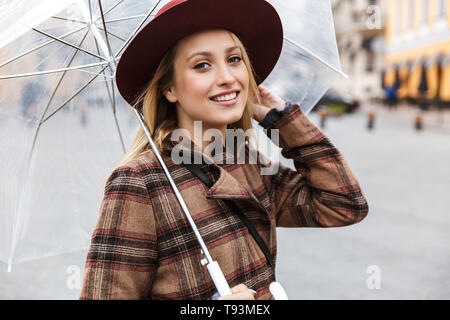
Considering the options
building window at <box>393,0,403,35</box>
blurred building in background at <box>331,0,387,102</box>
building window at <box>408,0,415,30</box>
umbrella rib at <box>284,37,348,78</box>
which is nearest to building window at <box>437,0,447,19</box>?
building window at <box>408,0,415,30</box>

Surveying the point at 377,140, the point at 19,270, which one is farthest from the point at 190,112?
the point at 377,140

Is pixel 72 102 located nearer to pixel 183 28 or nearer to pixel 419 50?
pixel 183 28

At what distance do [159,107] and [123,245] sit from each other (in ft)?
1.96

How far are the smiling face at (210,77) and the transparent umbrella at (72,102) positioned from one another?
34cm

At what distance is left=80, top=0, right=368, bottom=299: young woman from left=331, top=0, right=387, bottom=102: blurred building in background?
34461mm

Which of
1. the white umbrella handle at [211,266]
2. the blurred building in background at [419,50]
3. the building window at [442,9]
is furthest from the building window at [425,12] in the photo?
the white umbrella handle at [211,266]

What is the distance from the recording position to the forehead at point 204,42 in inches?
66.6

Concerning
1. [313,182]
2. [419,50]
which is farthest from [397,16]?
[313,182]

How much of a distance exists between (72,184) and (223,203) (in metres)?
0.99

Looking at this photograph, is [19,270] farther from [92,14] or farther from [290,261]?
[92,14]

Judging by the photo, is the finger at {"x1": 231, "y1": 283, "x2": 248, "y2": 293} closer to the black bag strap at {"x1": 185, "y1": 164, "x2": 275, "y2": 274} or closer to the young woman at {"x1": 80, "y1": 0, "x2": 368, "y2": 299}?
the young woman at {"x1": 80, "y1": 0, "x2": 368, "y2": 299}

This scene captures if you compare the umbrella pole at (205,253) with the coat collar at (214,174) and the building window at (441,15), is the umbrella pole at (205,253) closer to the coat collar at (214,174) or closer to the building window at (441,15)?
the coat collar at (214,174)

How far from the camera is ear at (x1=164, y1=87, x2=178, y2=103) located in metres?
1.79

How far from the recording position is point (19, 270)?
4.95m
